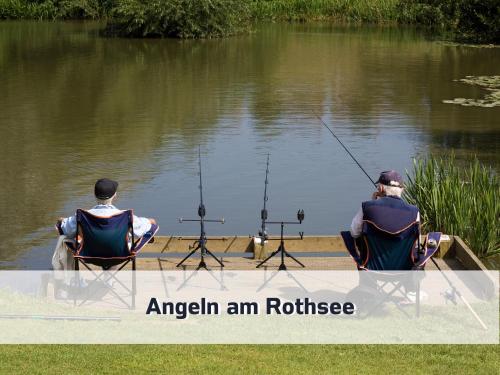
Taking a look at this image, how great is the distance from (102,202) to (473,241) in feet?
12.8

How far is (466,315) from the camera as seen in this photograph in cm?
636

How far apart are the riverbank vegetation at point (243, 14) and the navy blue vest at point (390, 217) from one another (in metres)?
30.2

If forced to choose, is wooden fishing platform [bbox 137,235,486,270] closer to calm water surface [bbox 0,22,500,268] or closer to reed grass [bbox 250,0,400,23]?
calm water surface [bbox 0,22,500,268]

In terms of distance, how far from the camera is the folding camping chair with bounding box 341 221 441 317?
6.49 metres

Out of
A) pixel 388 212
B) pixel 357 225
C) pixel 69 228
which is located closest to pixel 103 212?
pixel 69 228

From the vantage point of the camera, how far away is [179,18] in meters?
38.1

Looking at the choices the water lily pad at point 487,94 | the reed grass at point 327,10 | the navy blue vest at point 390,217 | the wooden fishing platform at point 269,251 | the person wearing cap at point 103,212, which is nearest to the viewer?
the navy blue vest at point 390,217

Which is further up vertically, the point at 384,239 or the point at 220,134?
the point at 384,239

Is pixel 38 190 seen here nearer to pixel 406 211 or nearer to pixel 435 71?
pixel 406 211

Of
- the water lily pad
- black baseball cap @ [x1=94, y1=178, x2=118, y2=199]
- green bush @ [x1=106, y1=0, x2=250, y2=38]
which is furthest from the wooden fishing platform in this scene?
green bush @ [x1=106, y1=0, x2=250, y2=38]

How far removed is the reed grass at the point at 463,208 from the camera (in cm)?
919

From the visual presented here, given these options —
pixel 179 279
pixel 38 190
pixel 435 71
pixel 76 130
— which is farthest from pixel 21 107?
pixel 179 279

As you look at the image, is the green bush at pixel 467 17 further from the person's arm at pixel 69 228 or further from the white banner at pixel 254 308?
the person's arm at pixel 69 228

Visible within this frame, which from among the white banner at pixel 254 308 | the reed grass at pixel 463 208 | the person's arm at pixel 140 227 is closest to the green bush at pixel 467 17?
the reed grass at pixel 463 208
